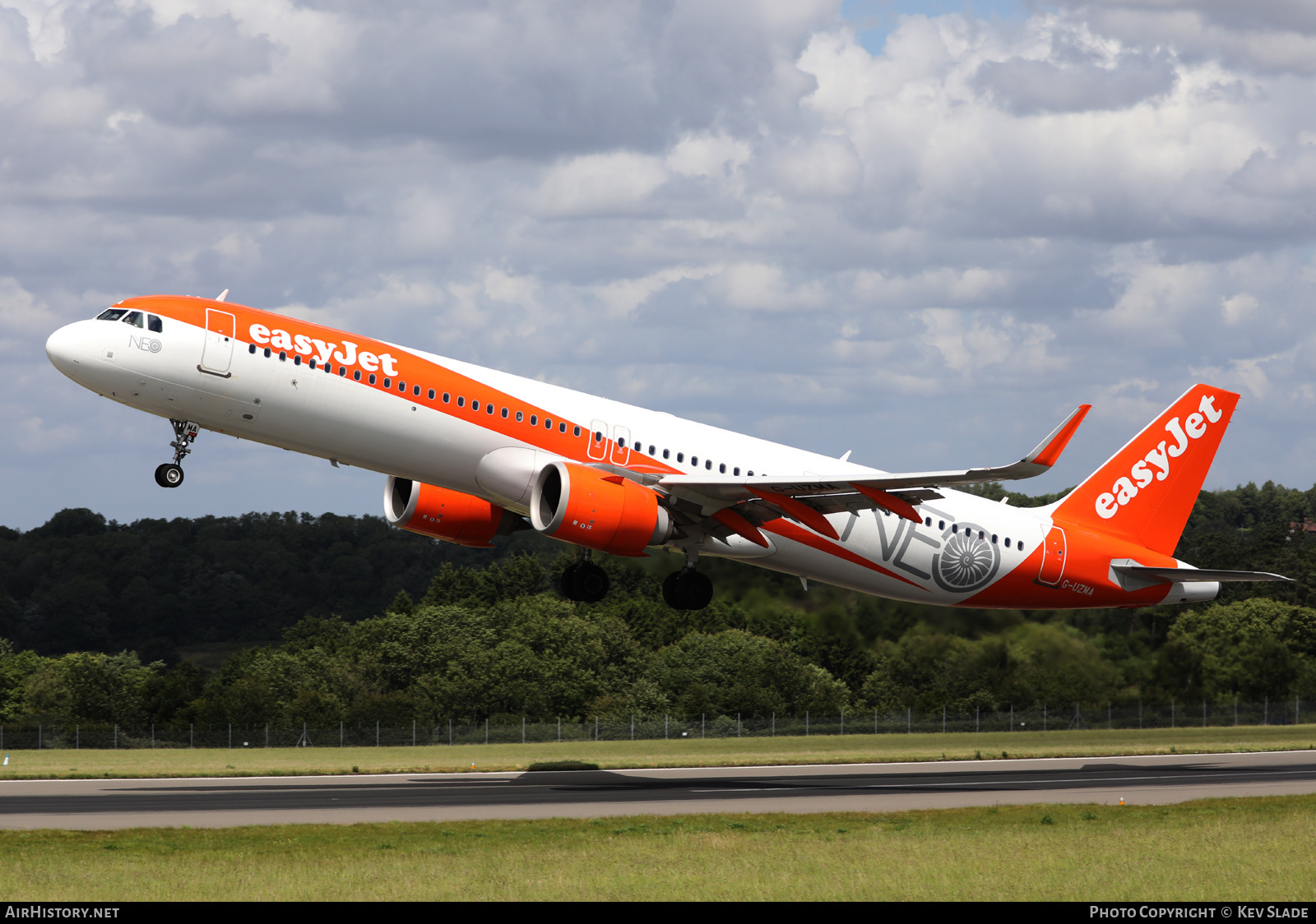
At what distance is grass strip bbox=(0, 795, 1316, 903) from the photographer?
2348 cm

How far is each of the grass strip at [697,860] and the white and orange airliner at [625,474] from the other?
322 inches

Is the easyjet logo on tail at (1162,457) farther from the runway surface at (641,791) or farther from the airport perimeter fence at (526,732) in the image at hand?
the airport perimeter fence at (526,732)

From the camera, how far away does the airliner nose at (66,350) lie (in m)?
31.7

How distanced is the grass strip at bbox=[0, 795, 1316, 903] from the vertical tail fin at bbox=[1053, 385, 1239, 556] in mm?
14376

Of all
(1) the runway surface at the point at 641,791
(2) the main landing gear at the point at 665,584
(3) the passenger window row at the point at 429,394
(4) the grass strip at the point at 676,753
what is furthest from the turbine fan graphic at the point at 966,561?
(4) the grass strip at the point at 676,753

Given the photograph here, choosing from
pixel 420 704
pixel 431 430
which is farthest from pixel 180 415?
pixel 420 704

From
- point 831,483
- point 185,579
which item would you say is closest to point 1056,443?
point 831,483

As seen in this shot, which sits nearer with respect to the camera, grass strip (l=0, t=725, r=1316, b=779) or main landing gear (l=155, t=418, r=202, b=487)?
main landing gear (l=155, t=418, r=202, b=487)

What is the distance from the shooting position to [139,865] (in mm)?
26031

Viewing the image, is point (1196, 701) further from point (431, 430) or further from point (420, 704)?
point (420, 704)

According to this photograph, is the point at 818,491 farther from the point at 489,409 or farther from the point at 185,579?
the point at 185,579

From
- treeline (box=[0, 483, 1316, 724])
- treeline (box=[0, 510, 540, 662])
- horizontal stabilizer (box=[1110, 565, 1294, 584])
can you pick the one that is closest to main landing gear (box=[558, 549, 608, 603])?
treeline (box=[0, 483, 1316, 724])

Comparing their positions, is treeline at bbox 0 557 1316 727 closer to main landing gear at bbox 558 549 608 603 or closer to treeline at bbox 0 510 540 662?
main landing gear at bbox 558 549 608 603
